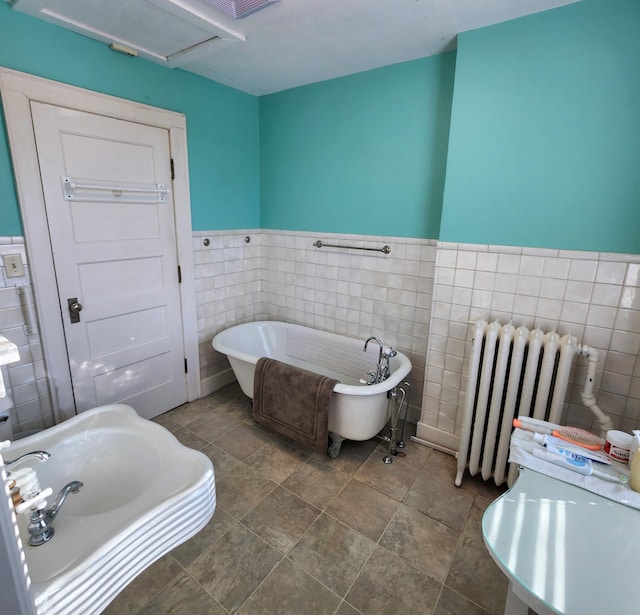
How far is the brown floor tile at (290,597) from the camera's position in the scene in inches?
57.3

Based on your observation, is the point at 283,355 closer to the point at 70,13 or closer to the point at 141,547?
the point at 141,547

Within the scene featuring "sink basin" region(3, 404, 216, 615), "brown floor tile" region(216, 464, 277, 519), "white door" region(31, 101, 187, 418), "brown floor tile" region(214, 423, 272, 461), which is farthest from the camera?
"brown floor tile" region(214, 423, 272, 461)

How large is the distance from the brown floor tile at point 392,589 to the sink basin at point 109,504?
74cm

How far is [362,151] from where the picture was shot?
8.75 feet

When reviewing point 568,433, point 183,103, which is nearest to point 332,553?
point 568,433

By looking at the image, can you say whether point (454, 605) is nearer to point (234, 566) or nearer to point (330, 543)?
point (330, 543)

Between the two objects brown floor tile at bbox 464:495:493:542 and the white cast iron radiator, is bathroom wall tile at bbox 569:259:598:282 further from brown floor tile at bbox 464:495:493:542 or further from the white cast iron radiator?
brown floor tile at bbox 464:495:493:542

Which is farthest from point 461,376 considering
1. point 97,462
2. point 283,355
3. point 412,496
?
point 97,462

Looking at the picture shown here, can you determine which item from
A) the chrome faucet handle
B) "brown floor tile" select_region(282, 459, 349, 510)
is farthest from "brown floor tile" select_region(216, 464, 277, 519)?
the chrome faucet handle

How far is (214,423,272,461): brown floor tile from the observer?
242 centimetres

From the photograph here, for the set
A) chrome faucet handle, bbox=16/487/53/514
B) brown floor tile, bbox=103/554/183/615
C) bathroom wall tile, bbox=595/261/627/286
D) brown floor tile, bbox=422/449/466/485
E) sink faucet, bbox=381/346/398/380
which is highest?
bathroom wall tile, bbox=595/261/627/286

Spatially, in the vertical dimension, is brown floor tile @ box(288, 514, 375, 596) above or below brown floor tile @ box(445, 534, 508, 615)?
below

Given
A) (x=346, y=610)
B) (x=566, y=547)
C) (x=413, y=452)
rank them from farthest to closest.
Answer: (x=413, y=452) → (x=346, y=610) → (x=566, y=547)

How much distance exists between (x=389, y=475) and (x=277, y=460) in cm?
72
